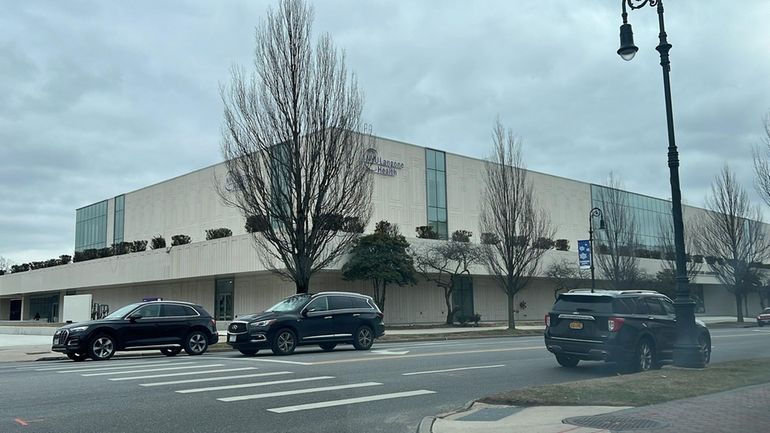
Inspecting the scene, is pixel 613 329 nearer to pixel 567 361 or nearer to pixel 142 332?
pixel 567 361

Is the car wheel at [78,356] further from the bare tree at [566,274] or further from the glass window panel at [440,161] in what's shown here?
the bare tree at [566,274]

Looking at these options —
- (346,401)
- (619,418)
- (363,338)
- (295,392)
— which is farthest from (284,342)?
(619,418)

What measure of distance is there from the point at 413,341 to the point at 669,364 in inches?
506

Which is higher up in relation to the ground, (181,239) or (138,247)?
(181,239)

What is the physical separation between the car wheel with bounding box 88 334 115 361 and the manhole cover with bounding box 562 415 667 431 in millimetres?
14708

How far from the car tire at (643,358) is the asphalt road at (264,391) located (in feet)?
1.66

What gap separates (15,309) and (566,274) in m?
65.7

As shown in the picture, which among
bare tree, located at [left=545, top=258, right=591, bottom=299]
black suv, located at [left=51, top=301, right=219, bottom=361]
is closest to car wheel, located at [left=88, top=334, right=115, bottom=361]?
black suv, located at [left=51, top=301, right=219, bottom=361]

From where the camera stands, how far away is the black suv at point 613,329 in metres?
14.4

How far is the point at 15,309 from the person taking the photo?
262 ft

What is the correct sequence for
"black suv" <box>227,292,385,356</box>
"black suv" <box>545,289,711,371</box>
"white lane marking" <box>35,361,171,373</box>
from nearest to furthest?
"black suv" <box>545,289,711,371</box>, "white lane marking" <box>35,361,171,373</box>, "black suv" <box>227,292,385,356</box>

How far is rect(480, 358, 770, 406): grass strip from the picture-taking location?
9602mm

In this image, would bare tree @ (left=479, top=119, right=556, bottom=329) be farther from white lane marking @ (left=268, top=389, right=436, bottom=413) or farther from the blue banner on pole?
white lane marking @ (left=268, top=389, right=436, bottom=413)

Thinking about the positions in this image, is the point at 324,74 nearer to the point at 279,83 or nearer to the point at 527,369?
the point at 279,83
